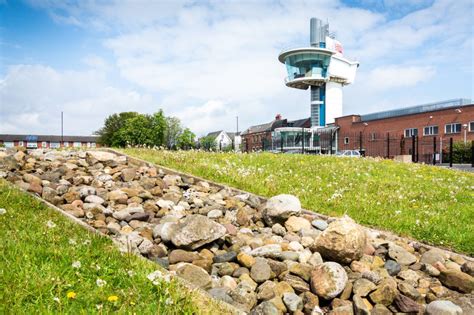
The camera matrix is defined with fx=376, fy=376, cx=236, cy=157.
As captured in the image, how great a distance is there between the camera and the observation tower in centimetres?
7544

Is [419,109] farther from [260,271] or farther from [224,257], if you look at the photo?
[260,271]

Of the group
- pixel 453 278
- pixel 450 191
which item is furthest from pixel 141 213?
pixel 450 191

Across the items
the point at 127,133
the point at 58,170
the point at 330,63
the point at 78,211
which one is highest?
the point at 330,63

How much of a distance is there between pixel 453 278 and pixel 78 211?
19.8 ft

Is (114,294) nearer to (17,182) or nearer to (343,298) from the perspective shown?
(343,298)

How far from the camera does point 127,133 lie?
66.8m

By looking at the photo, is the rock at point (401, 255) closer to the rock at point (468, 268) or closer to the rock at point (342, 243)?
the rock at point (468, 268)

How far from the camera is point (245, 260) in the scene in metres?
5.13

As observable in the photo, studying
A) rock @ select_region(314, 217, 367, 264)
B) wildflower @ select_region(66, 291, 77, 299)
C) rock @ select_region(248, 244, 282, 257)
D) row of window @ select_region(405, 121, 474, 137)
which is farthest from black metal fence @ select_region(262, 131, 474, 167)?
wildflower @ select_region(66, 291, 77, 299)

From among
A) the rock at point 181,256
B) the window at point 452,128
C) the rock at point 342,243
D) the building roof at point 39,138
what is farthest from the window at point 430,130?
the building roof at point 39,138

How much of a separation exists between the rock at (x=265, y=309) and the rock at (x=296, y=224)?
273 centimetres

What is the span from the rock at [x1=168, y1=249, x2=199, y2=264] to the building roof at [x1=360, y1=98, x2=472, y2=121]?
53.8m

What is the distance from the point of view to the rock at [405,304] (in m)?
4.62

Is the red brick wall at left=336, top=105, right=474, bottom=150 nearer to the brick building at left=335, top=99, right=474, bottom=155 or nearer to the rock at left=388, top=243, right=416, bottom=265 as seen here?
the brick building at left=335, top=99, right=474, bottom=155
